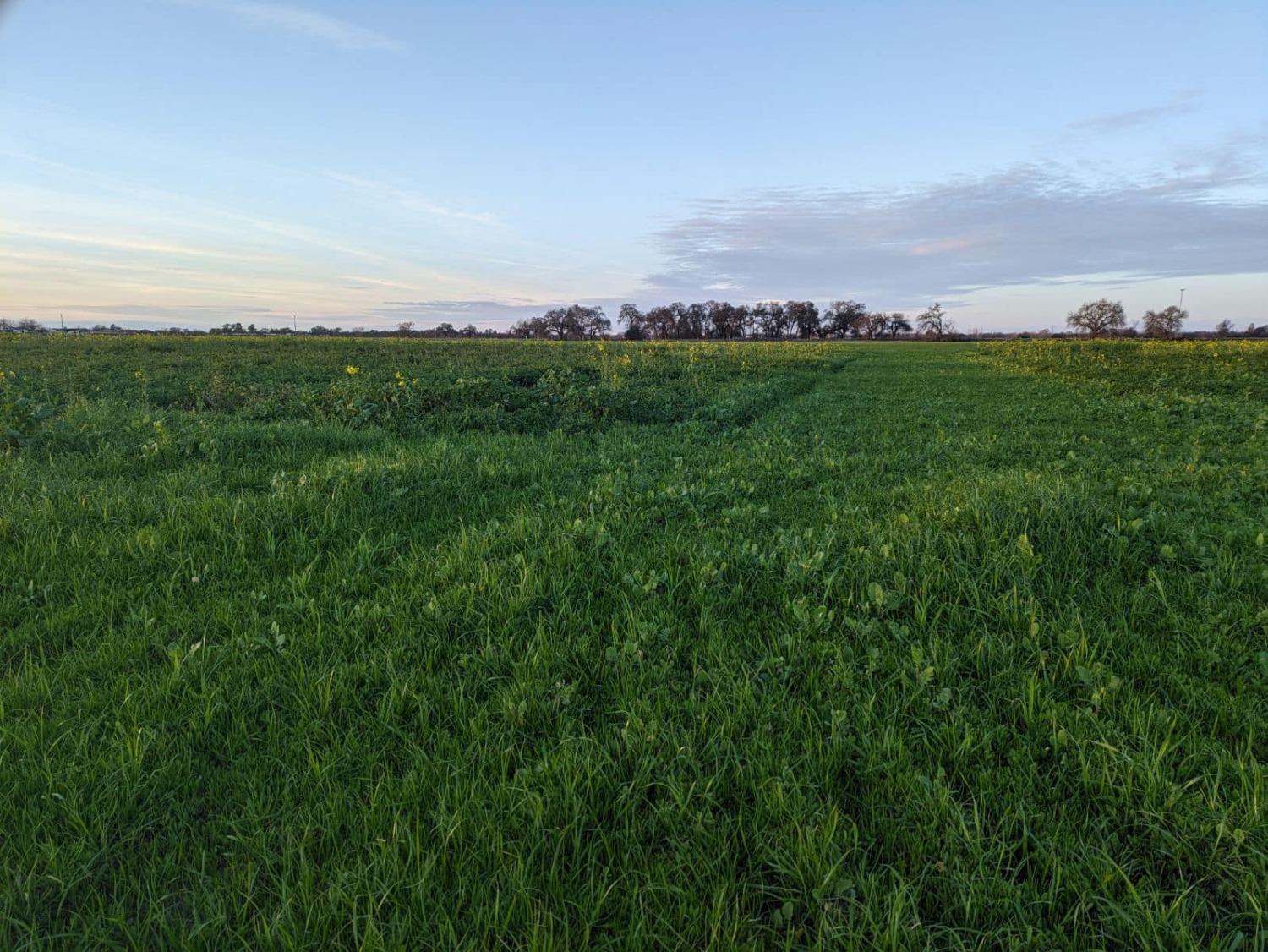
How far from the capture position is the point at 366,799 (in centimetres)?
233

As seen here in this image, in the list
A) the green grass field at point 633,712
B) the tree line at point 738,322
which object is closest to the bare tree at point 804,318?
the tree line at point 738,322

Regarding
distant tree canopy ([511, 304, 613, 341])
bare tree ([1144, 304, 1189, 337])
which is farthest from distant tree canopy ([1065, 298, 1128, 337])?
distant tree canopy ([511, 304, 613, 341])

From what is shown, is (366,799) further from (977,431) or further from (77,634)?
(977,431)

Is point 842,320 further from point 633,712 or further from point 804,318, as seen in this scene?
point 633,712

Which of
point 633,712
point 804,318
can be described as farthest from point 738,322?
point 633,712

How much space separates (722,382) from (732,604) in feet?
54.9

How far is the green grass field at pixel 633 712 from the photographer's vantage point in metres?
1.87

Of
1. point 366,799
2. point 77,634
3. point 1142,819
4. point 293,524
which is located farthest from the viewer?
point 293,524

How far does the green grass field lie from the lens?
6.14 feet

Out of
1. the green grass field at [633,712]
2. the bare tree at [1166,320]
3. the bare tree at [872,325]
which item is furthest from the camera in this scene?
the bare tree at [872,325]

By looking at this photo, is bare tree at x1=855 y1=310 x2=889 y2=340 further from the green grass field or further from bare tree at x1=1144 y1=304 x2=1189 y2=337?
the green grass field

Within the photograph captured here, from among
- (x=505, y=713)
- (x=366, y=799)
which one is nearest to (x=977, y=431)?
(x=505, y=713)

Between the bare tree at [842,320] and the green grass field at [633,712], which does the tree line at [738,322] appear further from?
the green grass field at [633,712]

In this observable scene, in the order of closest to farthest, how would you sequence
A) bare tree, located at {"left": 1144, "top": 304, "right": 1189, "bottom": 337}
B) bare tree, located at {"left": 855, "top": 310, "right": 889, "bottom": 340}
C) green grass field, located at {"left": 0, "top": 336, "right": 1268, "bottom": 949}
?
1. green grass field, located at {"left": 0, "top": 336, "right": 1268, "bottom": 949}
2. bare tree, located at {"left": 1144, "top": 304, "right": 1189, "bottom": 337}
3. bare tree, located at {"left": 855, "top": 310, "right": 889, "bottom": 340}
